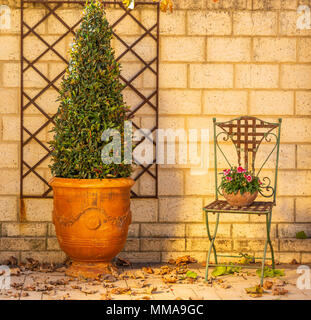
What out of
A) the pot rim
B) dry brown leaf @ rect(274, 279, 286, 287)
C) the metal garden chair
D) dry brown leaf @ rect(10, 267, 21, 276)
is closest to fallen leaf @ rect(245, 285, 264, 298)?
dry brown leaf @ rect(274, 279, 286, 287)

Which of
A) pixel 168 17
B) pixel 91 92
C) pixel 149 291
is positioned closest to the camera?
pixel 149 291

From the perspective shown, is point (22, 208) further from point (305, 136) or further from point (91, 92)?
point (305, 136)

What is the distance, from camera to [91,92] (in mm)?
4539

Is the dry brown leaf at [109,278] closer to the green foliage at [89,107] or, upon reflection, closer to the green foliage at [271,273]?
the green foliage at [89,107]

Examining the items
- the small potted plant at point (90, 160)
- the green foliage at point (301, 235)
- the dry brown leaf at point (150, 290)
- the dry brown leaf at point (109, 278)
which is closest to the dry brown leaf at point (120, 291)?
the dry brown leaf at point (150, 290)

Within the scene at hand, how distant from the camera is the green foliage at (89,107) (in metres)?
4.53

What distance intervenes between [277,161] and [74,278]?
190 cm

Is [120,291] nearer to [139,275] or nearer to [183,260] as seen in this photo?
[139,275]

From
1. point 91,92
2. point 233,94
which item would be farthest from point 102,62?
point 233,94

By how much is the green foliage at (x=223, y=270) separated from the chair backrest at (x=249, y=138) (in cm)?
66

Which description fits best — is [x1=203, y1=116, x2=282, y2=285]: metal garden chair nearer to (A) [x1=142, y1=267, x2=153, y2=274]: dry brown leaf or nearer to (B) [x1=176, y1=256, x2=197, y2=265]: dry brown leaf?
(B) [x1=176, y1=256, x2=197, y2=265]: dry brown leaf

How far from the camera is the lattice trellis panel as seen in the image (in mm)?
5293

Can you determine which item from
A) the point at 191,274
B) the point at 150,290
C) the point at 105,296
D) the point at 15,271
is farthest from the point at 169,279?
the point at 15,271

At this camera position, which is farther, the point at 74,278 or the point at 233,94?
the point at 233,94
